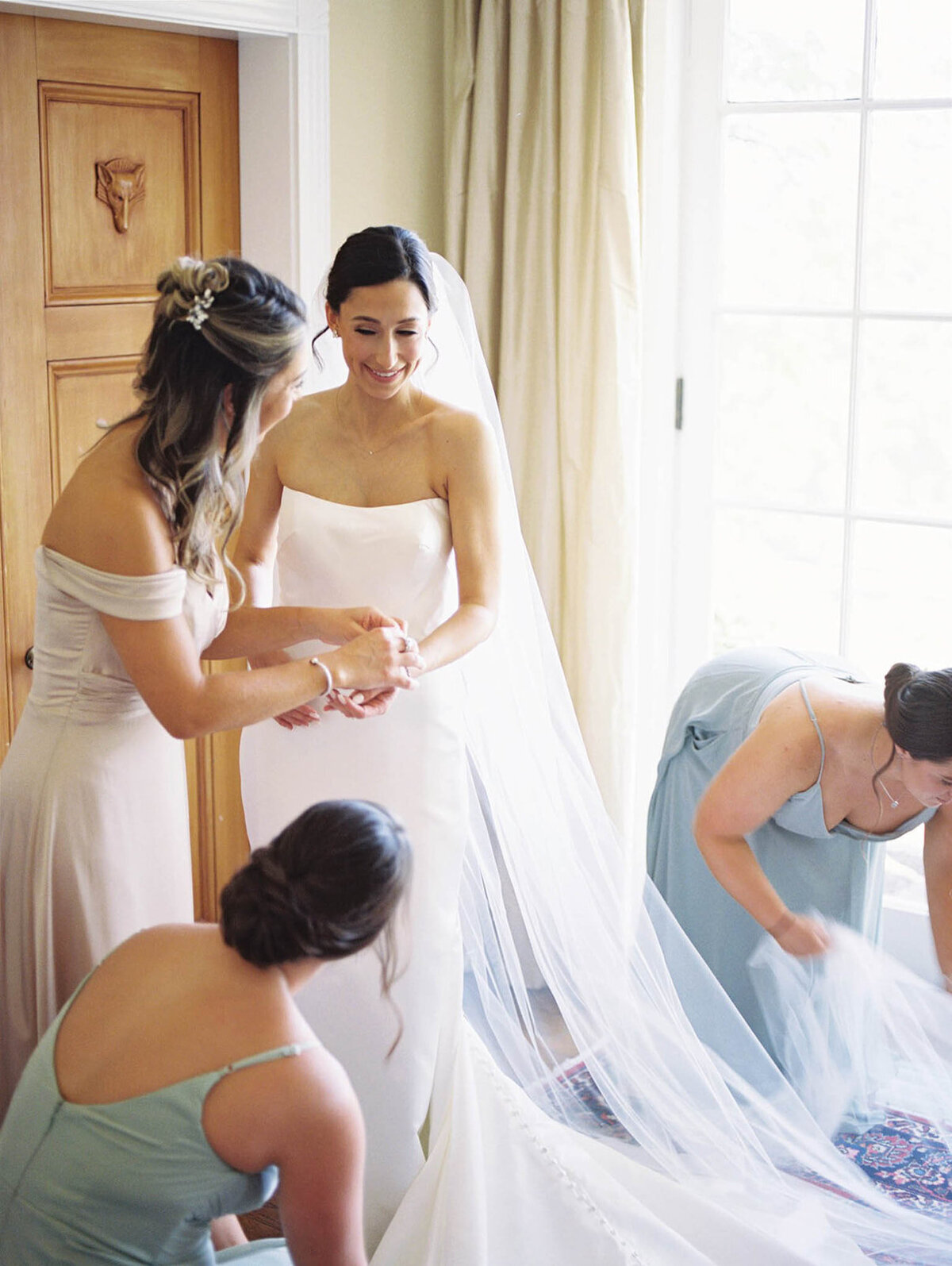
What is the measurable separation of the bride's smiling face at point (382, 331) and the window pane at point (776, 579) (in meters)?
1.50

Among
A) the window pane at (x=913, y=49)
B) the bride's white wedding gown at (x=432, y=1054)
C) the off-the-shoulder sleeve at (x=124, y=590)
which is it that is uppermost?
the window pane at (x=913, y=49)

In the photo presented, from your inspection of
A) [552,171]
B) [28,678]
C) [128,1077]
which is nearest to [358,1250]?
[128,1077]

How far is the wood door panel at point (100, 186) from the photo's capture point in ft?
8.75

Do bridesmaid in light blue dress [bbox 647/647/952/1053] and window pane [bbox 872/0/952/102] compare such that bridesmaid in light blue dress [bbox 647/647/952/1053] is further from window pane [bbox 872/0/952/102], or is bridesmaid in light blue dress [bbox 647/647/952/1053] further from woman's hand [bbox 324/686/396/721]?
window pane [bbox 872/0/952/102]

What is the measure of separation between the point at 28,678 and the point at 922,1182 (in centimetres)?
182

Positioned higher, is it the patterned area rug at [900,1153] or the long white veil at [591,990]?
the long white veil at [591,990]

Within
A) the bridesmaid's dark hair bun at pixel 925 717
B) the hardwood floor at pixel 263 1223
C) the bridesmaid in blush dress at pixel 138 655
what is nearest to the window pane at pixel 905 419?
the bridesmaid's dark hair bun at pixel 925 717

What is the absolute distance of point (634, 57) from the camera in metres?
3.10

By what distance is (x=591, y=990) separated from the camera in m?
2.35

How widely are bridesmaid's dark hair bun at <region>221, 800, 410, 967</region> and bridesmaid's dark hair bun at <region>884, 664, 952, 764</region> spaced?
38.4 inches

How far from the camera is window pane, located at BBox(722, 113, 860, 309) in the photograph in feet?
10.5

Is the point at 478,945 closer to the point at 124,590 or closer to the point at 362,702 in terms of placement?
the point at 362,702

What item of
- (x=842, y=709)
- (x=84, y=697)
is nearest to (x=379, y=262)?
(x=84, y=697)

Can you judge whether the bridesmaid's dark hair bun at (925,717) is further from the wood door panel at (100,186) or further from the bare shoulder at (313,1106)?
the wood door panel at (100,186)
